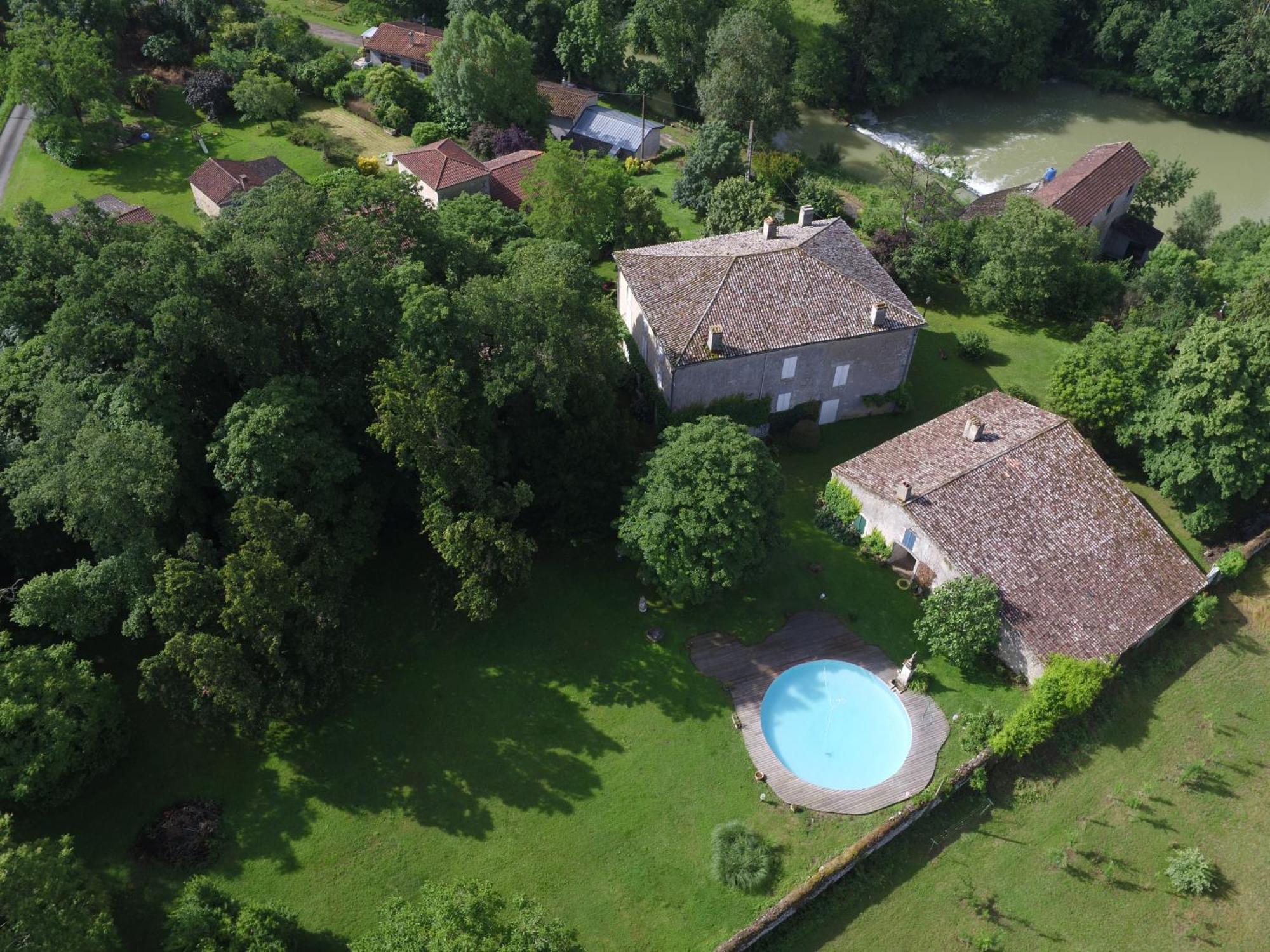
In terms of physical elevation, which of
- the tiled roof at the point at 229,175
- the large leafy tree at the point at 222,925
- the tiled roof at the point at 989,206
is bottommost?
the large leafy tree at the point at 222,925

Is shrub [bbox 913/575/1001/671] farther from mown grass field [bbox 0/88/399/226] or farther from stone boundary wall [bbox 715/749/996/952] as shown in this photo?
mown grass field [bbox 0/88/399/226]

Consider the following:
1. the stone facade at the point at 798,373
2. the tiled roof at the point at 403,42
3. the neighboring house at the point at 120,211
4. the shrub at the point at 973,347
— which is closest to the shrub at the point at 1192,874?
the stone facade at the point at 798,373

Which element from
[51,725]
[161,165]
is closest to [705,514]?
[51,725]

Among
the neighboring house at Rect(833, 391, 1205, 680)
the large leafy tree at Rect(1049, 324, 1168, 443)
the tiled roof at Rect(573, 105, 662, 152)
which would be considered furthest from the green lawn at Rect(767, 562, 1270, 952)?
the tiled roof at Rect(573, 105, 662, 152)

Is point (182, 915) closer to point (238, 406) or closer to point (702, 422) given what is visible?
point (238, 406)

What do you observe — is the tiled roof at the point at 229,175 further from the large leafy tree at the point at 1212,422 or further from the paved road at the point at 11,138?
the large leafy tree at the point at 1212,422

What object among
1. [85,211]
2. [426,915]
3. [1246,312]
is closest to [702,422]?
[426,915]
